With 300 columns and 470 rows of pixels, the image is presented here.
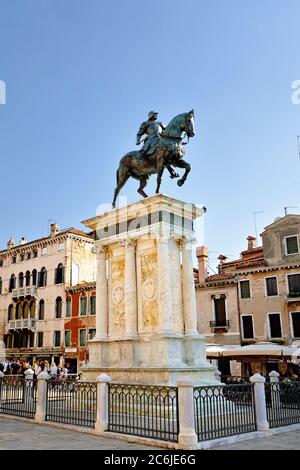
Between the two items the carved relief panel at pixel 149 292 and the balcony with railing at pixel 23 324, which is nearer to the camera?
the carved relief panel at pixel 149 292

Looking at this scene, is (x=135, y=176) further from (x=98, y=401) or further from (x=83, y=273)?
(x=83, y=273)

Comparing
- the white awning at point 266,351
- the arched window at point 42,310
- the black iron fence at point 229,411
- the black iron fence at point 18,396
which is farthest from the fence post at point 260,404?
the arched window at point 42,310

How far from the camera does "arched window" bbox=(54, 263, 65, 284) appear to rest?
38688mm

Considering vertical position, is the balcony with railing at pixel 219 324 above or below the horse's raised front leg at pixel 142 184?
below

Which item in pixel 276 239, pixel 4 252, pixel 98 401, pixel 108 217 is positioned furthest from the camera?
pixel 4 252

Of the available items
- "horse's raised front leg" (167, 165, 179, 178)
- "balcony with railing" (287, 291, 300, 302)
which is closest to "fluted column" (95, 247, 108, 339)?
"horse's raised front leg" (167, 165, 179, 178)

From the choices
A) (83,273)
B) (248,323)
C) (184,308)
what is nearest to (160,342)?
(184,308)

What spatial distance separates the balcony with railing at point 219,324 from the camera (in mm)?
29531

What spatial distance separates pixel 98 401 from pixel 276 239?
843 inches

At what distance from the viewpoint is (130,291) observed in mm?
12312

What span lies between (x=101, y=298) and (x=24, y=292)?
29.6 meters

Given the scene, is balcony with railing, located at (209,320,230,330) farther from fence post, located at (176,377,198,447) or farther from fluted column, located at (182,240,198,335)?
fence post, located at (176,377,198,447)

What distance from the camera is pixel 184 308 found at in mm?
12211

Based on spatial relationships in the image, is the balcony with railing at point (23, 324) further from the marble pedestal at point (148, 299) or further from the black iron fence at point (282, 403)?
the black iron fence at point (282, 403)
